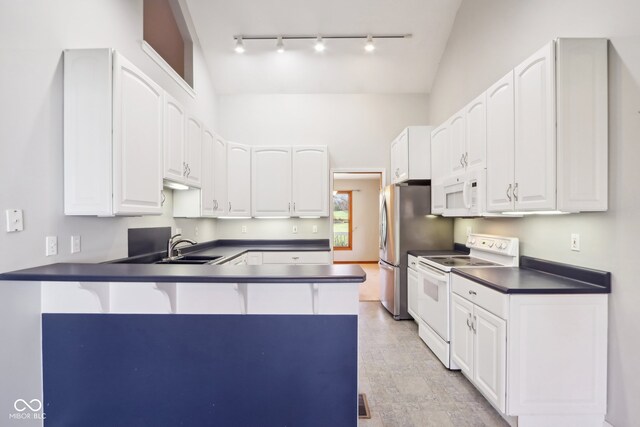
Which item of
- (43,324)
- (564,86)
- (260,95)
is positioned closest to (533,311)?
(564,86)

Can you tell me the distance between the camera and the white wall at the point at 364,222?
9.18 metres

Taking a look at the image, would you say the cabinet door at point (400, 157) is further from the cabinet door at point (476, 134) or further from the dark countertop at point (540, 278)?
the dark countertop at point (540, 278)

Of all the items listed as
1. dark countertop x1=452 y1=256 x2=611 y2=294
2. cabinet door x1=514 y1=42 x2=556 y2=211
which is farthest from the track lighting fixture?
dark countertop x1=452 y1=256 x2=611 y2=294

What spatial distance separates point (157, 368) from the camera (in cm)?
177

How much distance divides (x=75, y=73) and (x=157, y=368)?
5.74ft

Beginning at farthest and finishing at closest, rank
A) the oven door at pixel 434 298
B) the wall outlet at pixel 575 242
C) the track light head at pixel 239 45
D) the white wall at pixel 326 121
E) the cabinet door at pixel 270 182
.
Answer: the white wall at pixel 326 121 < the cabinet door at pixel 270 182 < the track light head at pixel 239 45 < the oven door at pixel 434 298 < the wall outlet at pixel 575 242

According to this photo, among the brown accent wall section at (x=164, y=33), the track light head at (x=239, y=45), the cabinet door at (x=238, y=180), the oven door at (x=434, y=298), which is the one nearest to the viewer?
the oven door at (x=434, y=298)

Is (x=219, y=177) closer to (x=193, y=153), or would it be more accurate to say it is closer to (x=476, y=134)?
(x=193, y=153)

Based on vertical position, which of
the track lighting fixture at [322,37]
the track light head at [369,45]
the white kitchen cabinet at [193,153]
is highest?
the track lighting fixture at [322,37]

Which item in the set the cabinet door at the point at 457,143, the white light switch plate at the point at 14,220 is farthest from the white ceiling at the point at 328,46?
the white light switch plate at the point at 14,220

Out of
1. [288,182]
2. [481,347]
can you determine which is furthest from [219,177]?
[481,347]

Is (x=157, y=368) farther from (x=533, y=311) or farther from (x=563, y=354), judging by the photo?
(x=563, y=354)

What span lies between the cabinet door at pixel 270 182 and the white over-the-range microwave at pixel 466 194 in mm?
2045

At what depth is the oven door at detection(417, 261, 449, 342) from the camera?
2793 millimetres
